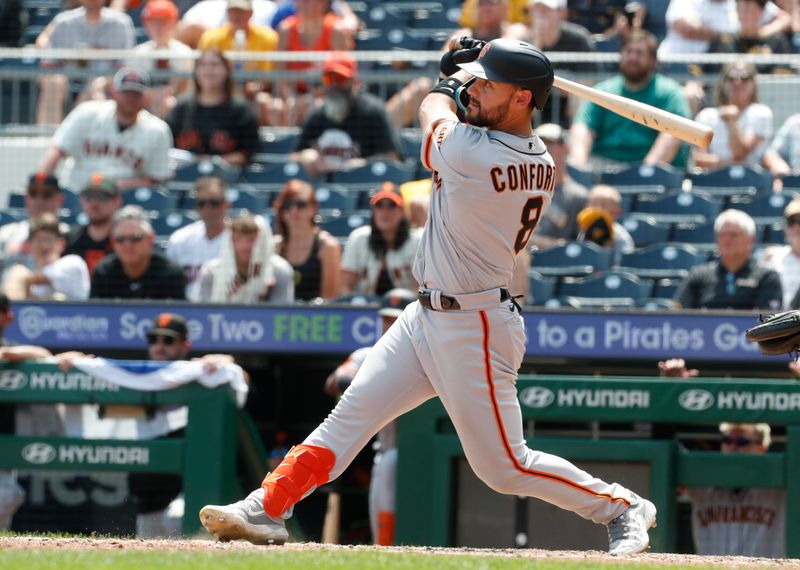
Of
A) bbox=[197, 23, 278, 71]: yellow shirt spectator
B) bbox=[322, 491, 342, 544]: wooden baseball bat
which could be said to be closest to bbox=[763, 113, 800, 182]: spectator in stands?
bbox=[322, 491, 342, 544]: wooden baseball bat

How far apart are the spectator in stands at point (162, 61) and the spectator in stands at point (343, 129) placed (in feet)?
4.51

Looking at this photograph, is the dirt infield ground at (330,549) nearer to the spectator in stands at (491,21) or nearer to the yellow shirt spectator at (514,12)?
the spectator in stands at (491,21)

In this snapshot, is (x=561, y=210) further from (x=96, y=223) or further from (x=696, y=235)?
(x=96, y=223)

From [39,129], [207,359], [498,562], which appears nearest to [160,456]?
[207,359]

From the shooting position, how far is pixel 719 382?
7234 mm

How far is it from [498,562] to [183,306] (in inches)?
168

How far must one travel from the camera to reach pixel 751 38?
436 inches

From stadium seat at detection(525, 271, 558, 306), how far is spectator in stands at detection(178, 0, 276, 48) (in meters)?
4.66

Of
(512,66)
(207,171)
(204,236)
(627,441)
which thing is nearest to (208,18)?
(207,171)

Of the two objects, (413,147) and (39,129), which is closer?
(413,147)

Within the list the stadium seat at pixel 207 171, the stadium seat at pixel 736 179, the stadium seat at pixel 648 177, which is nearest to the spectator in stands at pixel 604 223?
the stadium seat at pixel 648 177

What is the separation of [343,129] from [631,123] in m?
2.05

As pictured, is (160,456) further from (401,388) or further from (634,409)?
(401,388)

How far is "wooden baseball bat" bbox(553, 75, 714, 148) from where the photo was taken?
4.98 metres
